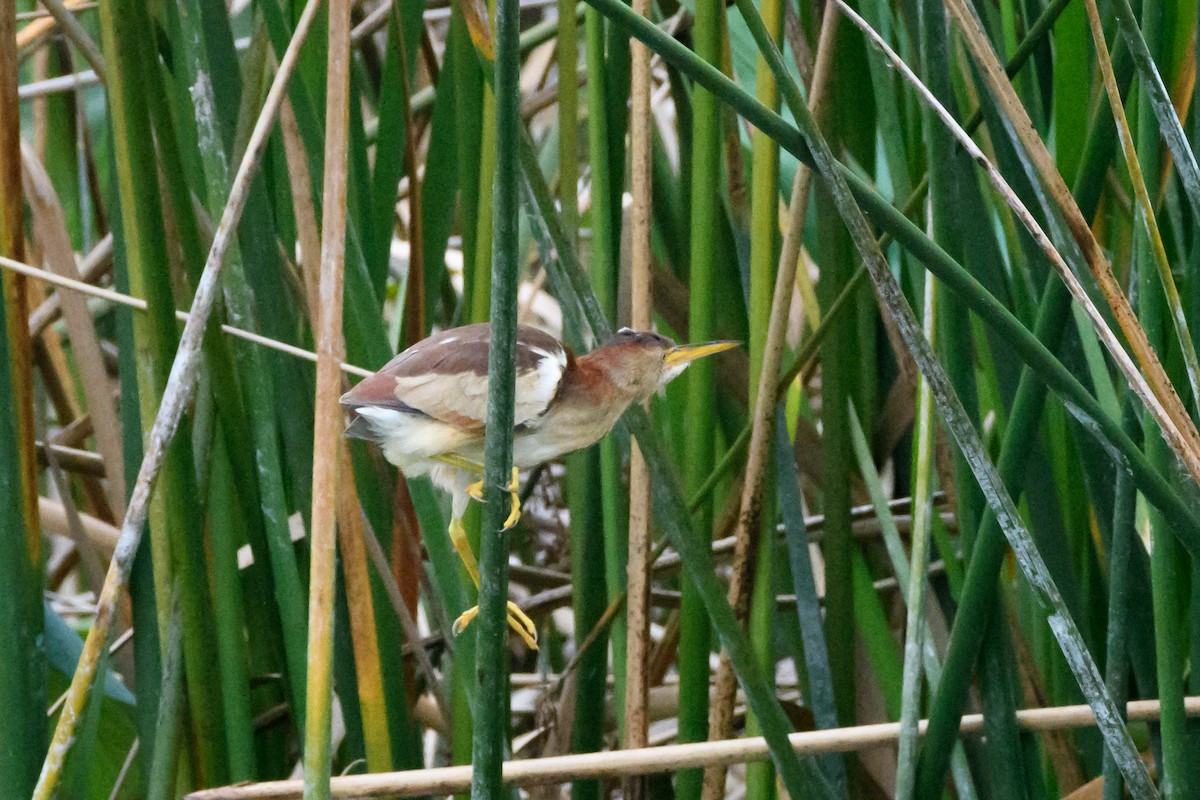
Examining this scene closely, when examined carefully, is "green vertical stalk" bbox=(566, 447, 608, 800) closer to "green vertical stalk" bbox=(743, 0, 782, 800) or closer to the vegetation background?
the vegetation background

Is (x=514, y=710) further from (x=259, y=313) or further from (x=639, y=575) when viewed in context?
(x=259, y=313)

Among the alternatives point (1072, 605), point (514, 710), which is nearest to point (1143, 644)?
point (1072, 605)

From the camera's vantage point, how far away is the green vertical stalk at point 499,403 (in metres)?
0.56

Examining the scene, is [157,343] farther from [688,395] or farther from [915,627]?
[915,627]

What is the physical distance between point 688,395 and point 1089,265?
1.29ft

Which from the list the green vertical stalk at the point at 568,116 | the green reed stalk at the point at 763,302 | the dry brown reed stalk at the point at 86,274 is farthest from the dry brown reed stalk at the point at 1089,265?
the dry brown reed stalk at the point at 86,274

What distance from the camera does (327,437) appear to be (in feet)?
2.10

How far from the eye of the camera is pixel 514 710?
1.63 metres

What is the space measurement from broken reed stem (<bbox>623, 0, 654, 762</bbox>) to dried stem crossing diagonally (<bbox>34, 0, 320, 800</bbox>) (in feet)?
1.19

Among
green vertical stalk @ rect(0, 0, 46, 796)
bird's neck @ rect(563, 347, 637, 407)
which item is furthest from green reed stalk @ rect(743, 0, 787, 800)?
green vertical stalk @ rect(0, 0, 46, 796)

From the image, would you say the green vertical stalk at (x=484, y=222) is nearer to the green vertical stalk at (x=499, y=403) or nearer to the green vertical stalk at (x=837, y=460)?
the green vertical stalk at (x=837, y=460)

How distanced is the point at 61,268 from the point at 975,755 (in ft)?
3.34

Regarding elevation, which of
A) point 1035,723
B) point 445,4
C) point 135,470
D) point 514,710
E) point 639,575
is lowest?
point 514,710

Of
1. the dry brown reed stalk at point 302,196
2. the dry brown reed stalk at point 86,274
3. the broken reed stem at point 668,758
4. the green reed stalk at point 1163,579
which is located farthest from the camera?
the dry brown reed stalk at point 86,274
